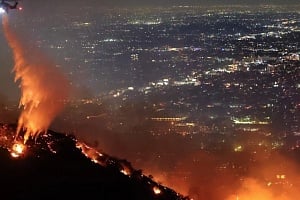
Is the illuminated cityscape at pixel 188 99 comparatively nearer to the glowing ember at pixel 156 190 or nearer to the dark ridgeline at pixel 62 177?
the glowing ember at pixel 156 190

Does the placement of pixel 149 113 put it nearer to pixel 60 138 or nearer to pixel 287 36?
pixel 60 138

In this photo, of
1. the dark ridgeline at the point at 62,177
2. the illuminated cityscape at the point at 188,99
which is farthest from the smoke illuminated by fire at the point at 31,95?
the illuminated cityscape at the point at 188,99

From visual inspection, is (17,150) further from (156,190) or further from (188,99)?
(188,99)

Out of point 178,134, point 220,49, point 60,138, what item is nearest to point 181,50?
point 220,49

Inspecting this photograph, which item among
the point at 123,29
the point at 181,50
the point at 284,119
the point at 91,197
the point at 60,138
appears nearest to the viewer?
the point at 91,197

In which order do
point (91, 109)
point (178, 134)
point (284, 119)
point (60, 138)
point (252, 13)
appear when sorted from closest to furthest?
point (60, 138), point (178, 134), point (284, 119), point (91, 109), point (252, 13)

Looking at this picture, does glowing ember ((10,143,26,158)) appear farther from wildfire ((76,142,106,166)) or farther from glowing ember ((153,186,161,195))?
glowing ember ((153,186,161,195))

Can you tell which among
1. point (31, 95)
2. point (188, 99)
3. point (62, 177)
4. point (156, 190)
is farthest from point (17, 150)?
point (188, 99)
